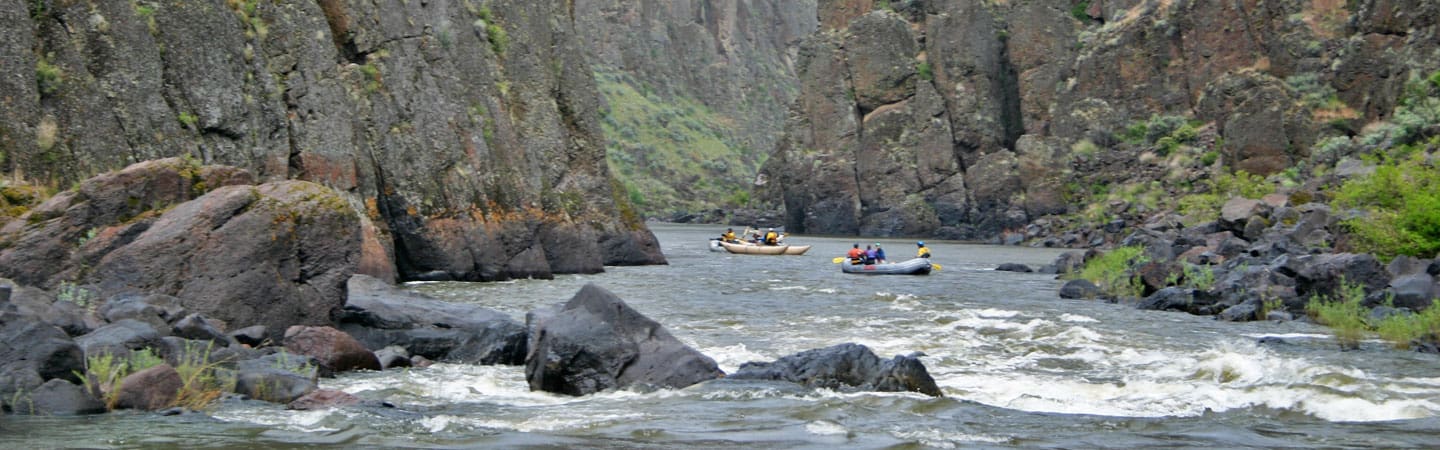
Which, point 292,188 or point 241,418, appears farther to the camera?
point 292,188

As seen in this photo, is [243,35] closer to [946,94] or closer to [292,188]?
[292,188]

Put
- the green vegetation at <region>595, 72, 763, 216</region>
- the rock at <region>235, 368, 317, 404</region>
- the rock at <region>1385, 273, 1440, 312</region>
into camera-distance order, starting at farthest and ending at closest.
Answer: the green vegetation at <region>595, 72, 763, 216</region> → the rock at <region>1385, 273, 1440, 312</region> → the rock at <region>235, 368, 317, 404</region>

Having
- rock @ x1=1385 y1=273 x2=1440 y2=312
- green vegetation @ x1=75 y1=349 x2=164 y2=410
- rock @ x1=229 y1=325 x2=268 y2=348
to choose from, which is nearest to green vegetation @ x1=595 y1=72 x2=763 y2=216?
rock @ x1=1385 y1=273 x2=1440 y2=312

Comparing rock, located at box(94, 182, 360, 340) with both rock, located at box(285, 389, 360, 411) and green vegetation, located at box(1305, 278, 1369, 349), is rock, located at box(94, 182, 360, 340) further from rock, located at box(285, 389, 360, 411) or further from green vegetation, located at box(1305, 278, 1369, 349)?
green vegetation, located at box(1305, 278, 1369, 349)

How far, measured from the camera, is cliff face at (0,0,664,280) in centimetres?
2466

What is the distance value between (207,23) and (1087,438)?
23831 mm

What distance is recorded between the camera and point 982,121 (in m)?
96.3

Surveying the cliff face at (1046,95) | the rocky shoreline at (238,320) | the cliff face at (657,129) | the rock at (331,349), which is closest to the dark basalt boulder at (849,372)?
the rocky shoreline at (238,320)

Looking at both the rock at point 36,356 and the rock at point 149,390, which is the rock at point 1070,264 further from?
the rock at point 36,356

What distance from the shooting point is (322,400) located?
13.0m

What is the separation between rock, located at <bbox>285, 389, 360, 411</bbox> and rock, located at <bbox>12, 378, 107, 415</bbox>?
1741 millimetres

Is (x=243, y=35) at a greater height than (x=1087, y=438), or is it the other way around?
(x=243, y=35)

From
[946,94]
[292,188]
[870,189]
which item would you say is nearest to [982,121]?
[946,94]

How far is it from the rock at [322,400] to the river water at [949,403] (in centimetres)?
23
